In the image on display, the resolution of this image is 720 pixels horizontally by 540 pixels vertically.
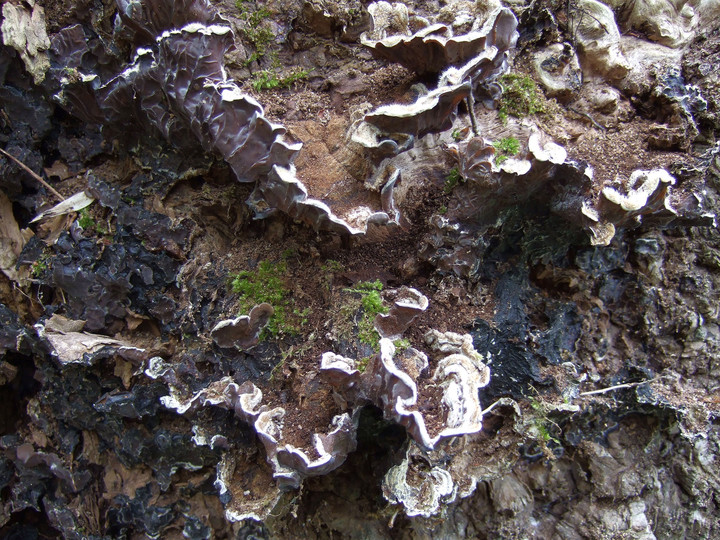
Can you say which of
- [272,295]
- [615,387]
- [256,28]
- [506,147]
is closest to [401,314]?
[272,295]

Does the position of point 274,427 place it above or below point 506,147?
below

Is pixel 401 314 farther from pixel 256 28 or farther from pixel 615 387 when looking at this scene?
pixel 256 28

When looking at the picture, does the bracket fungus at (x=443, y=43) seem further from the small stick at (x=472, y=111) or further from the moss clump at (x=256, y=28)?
the moss clump at (x=256, y=28)

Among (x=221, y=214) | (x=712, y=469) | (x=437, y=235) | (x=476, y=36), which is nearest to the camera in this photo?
(x=476, y=36)

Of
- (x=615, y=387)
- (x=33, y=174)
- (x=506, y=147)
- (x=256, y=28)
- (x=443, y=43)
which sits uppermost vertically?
(x=443, y=43)

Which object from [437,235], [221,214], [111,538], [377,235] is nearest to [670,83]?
[437,235]

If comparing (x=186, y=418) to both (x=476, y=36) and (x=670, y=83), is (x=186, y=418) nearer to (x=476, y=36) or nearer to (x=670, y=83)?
(x=476, y=36)
